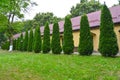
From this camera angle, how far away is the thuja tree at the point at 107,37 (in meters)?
15.9

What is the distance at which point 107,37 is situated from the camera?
53.1ft

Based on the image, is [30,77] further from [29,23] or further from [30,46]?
[29,23]

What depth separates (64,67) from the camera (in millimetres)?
13016

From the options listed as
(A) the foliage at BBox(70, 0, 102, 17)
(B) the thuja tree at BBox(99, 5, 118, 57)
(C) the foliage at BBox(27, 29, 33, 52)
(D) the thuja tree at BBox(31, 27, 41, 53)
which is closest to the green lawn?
(B) the thuja tree at BBox(99, 5, 118, 57)

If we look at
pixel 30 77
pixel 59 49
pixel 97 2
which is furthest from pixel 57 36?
pixel 97 2

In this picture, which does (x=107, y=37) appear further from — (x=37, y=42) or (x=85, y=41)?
(x=37, y=42)

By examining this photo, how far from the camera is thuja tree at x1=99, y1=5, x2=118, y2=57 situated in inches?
625

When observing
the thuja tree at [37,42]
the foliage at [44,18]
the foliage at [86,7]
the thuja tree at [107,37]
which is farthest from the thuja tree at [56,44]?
the foliage at [44,18]

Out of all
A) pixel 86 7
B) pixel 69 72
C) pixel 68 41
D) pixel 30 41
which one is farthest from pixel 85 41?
pixel 86 7

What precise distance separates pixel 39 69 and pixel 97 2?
48.0 m

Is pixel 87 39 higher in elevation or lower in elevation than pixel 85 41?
higher

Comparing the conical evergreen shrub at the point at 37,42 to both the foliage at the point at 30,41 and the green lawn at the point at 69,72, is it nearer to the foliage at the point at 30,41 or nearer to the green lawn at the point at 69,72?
the foliage at the point at 30,41

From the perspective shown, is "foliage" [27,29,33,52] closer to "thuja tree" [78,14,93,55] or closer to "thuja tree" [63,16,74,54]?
"thuja tree" [63,16,74,54]

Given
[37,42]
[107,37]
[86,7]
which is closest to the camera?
[107,37]
